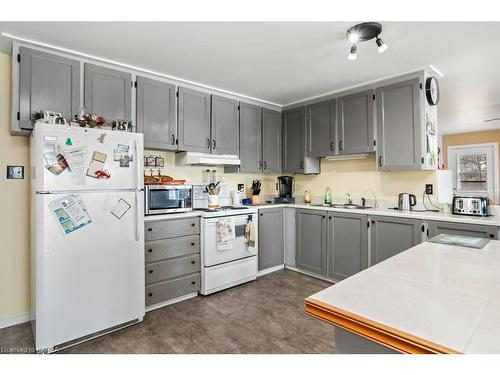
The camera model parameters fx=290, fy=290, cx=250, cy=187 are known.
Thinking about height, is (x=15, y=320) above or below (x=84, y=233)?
below

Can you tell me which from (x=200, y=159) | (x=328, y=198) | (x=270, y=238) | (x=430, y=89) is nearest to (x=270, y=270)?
(x=270, y=238)

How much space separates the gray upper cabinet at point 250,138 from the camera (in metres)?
3.94

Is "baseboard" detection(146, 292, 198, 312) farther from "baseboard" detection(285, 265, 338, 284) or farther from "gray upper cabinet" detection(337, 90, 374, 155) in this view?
"gray upper cabinet" detection(337, 90, 374, 155)

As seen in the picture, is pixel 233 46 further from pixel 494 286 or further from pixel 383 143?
pixel 494 286

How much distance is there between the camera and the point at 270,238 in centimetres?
393

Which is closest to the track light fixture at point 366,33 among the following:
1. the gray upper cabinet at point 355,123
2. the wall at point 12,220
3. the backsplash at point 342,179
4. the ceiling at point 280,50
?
the ceiling at point 280,50

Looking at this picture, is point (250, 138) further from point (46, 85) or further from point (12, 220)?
point (12, 220)

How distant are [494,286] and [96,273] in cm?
243

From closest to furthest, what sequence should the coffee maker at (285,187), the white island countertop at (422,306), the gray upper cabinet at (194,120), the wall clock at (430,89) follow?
1. the white island countertop at (422,306)
2. the wall clock at (430,89)
3. the gray upper cabinet at (194,120)
4. the coffee maker at (285,187)

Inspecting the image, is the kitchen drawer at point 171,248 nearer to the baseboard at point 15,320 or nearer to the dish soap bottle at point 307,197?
the baseboard at point 15,320

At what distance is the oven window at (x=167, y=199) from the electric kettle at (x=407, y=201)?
2445 mm

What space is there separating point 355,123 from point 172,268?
2.69 metres

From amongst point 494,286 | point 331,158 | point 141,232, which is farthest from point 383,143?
point 141,232
